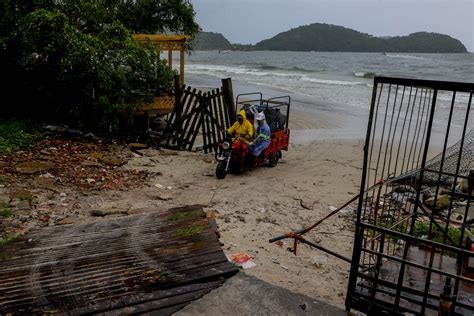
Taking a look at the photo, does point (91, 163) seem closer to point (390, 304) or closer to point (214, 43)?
point (390, 304)

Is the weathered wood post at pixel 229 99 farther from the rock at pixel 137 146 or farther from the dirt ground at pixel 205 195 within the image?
the rock at pixel 137 146

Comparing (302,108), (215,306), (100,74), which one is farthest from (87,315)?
(302,108)

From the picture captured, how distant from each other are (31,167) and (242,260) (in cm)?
519

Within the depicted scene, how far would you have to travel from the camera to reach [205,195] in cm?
799

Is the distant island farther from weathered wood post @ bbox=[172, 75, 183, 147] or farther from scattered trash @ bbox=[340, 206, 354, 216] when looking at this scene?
scattered trash @ bbox=[340, 206, 354, 216]

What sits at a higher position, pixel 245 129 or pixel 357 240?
pixel 357 240

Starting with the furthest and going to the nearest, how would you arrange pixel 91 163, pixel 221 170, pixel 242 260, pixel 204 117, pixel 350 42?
pixel 350 42 < pixel 204 117 < pixel 221 170 < pixel 91 163 < pixel 242 260

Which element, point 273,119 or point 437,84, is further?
point 273,119

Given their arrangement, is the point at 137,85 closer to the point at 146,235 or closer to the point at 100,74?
the point at 100,74

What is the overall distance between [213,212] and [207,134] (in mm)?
4770

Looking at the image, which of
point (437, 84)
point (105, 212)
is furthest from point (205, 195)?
point (437, 84)

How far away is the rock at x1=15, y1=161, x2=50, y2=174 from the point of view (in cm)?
792

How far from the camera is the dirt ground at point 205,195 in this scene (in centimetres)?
550

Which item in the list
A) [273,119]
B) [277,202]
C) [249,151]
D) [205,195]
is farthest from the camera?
[273,119]
